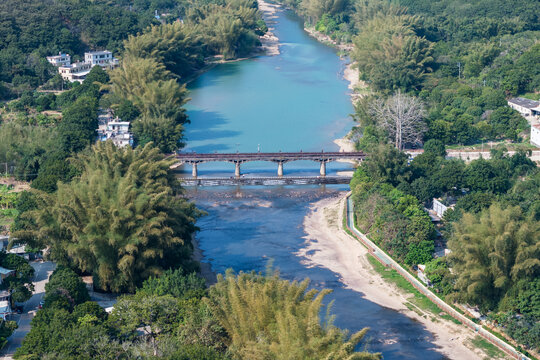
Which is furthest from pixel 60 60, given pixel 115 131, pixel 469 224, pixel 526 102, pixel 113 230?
pixel 469 224

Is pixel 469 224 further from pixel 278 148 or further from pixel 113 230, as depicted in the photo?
pixel 278 148

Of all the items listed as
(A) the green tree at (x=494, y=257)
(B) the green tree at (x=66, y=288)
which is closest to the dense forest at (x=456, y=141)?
(A) the green tree at (x=494, y=257)

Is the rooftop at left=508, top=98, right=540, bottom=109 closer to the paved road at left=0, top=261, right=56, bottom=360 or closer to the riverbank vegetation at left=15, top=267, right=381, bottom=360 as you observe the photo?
the riverbank vegetation at left=15, top=267, right=381, bottom=360

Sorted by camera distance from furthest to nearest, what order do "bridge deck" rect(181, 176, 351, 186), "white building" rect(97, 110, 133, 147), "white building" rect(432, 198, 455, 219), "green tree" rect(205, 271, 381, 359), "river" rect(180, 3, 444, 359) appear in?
"white building" rect(97, 110, 133, 147), "bridge deck" rect(181, 176, 351, 186), "white building" rect(432, 198, 455, 219), "river" rect(180, 3, 444, 359), "green tree" rect(205, 271, 381, 359)

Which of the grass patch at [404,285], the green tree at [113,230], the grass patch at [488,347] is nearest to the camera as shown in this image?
the grass patch at [488,347]

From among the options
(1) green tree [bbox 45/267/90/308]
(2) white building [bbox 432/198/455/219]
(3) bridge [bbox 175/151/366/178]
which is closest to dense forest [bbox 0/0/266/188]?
(3) bridge [bbox 175/151/366/178]

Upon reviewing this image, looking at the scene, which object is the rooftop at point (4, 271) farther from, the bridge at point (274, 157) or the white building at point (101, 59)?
the white building at point (101, 59)
